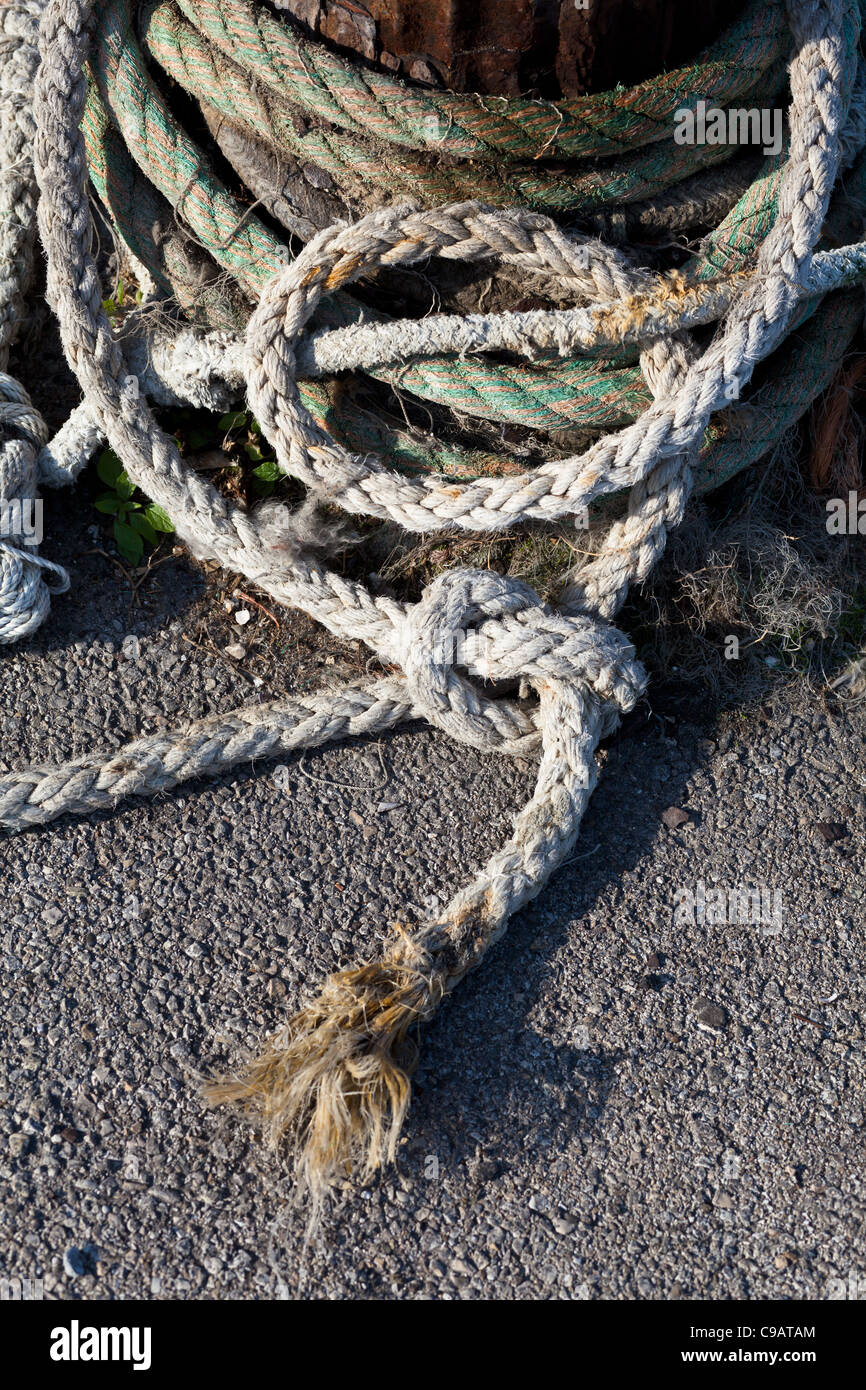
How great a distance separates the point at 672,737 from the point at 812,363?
0.70 metres

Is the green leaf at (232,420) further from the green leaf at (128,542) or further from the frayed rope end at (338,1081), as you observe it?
the frayed rope end at (338,1081)

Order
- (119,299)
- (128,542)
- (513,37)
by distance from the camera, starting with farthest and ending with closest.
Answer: (119,299)
(128,542)
(513,37)

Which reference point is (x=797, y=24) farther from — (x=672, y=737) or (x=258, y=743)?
(x=258, y=743)

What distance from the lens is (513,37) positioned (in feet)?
5.60

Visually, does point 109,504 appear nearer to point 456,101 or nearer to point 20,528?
point 20,528

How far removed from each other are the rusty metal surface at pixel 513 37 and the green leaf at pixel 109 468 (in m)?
0.78

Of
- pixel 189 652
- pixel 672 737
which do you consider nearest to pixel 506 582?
pixel 672 737

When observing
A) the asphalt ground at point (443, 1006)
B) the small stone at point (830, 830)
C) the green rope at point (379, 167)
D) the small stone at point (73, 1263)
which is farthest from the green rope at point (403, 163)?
the small stone at point (73, 1263)

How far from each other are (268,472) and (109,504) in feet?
0.94

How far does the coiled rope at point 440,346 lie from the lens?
1797mm

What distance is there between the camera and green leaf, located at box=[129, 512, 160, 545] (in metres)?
2.14

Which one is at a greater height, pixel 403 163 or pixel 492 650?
pixel 403 163

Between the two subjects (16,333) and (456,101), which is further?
(16,333)

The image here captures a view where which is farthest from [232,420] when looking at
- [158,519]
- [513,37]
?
[513,37]
